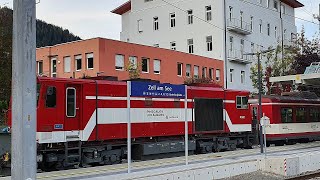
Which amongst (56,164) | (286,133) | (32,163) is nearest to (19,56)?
(32,163)

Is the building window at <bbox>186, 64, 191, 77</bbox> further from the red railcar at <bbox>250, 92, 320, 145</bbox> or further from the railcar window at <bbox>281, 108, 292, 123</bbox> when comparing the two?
the railcar window at <bbox>281, 108, 292, 123</bbox>

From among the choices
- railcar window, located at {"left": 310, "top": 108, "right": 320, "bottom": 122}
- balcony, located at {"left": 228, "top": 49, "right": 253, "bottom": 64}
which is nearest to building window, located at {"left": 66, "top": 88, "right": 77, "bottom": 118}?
railcar window, located at {"left": 310, "top": 108, "right": 320, "bottom": 122}

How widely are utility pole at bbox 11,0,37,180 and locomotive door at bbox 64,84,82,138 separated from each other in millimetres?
8631

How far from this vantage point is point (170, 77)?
146 feet

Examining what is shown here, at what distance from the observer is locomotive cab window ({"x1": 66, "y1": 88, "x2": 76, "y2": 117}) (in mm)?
16844

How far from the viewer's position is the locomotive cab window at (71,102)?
16.8 m

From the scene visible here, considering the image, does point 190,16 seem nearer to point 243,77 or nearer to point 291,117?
point 243,77

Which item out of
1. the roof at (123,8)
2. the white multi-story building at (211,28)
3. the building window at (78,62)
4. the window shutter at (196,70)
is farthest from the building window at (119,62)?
the roof at (123,8)

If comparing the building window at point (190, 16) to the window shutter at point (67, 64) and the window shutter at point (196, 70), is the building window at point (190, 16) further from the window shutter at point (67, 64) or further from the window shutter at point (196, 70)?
the window shutter at point (67, 64)

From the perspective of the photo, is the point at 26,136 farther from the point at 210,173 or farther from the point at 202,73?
the point at 202,73

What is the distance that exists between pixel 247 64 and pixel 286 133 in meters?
24.8

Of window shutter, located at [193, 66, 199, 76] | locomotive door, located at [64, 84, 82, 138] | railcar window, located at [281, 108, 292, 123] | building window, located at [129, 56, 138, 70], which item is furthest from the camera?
window shutter, located at [193, 66, 199, 76]

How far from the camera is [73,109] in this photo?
669 inches

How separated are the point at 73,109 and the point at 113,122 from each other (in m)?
1.92
